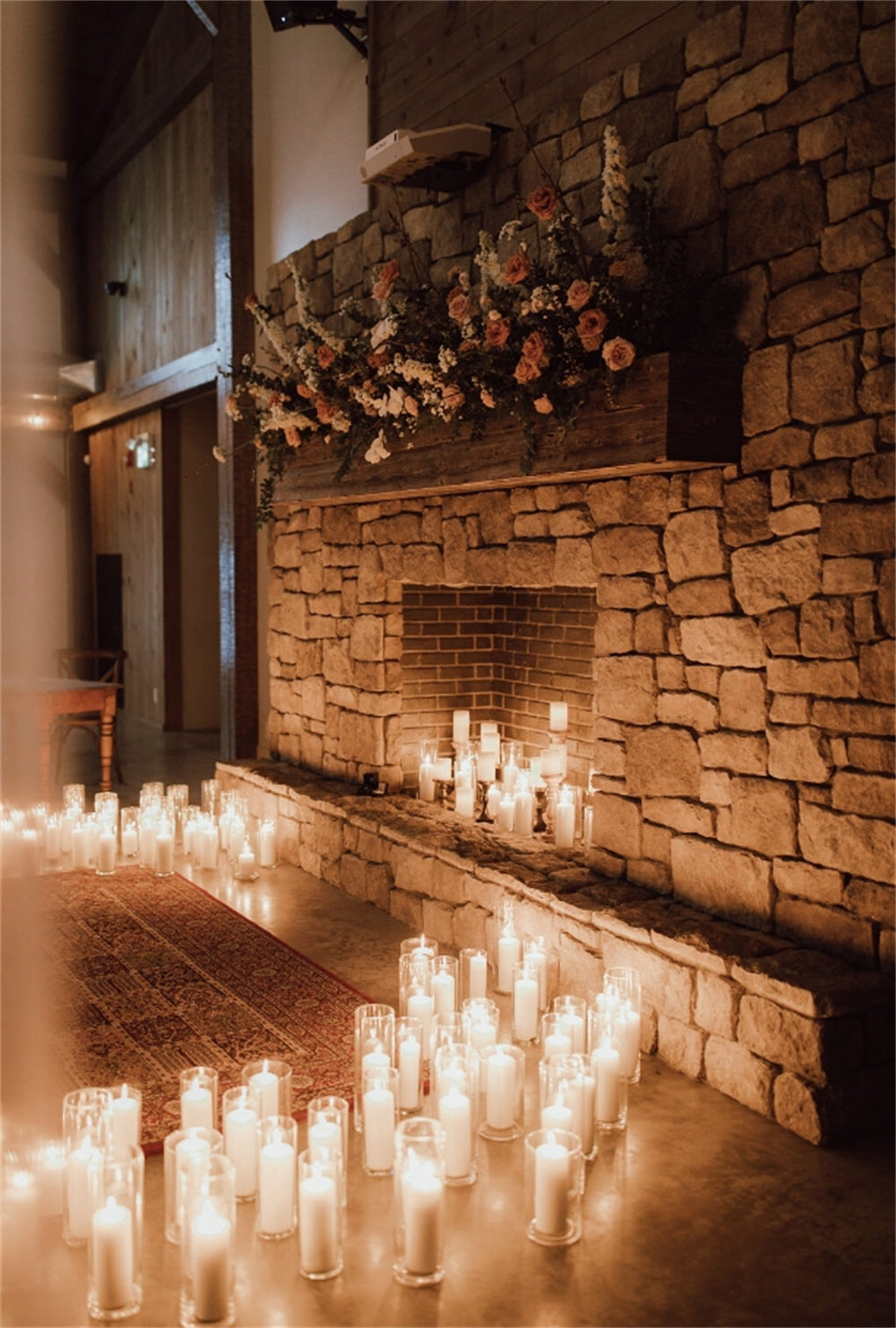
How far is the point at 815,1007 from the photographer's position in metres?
2.72

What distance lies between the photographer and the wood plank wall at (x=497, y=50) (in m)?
4.12

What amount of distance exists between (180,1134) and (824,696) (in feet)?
6.37

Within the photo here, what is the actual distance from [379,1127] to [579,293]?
2.31m

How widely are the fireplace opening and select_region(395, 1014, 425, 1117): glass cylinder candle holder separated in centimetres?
226

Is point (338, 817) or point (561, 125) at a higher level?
point (561, 125)

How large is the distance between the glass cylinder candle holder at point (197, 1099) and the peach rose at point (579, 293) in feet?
7.52

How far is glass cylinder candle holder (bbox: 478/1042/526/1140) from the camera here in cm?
278

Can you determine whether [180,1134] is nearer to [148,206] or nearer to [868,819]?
[868,819]

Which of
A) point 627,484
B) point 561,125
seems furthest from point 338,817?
point 561,125

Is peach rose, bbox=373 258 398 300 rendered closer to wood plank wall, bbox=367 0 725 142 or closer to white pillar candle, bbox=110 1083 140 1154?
wood plank wall, bbox=367 0 725 142

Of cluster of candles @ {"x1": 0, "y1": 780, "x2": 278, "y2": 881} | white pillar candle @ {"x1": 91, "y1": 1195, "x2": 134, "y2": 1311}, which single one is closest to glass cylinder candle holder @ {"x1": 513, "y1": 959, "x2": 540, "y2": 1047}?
white pillar candle @ {"x1": 91, "y1": 1195, "x2": 134, "y2": 1311}

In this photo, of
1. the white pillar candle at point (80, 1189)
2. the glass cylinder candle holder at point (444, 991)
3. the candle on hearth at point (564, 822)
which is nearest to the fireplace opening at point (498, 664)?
the candle on hearth at point (564, 822)

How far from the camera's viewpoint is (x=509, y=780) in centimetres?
484

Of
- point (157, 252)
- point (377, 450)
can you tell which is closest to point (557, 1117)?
point (377, 450)
